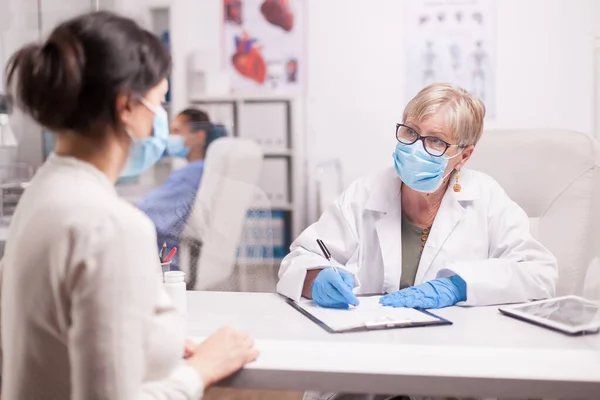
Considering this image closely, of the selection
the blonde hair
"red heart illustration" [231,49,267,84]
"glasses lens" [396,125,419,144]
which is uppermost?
"red heart illustration" [231,49,267,84]

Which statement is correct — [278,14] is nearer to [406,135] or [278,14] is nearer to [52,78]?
[406,135]

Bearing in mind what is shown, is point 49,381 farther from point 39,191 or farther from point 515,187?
point 515,187

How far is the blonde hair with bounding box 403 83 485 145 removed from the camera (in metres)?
1.62

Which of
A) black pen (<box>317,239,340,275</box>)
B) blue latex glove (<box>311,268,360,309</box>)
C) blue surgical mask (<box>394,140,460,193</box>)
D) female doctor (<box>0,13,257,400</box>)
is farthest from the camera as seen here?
blue surgical mask (<box>394,140,460,193</box>)

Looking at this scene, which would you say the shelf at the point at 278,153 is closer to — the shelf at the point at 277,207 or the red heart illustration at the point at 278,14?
the shelf at the point at 277,207

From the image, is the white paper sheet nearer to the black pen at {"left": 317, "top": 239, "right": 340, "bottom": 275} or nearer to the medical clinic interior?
the medical clinic interior

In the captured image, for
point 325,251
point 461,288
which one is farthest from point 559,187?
point 325,251

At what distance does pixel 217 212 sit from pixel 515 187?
1.38 meters

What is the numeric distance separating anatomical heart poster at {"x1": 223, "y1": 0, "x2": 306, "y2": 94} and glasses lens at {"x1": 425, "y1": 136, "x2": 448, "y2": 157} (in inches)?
52.4

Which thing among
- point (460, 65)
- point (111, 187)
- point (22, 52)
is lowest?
point (111, 187)

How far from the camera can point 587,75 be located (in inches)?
102

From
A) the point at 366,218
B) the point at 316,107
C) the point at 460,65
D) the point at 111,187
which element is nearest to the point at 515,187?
the point at 366,218

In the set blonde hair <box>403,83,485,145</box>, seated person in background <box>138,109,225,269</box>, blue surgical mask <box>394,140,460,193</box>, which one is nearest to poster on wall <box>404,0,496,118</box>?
seated person in background <box>138,109,225,269</box>

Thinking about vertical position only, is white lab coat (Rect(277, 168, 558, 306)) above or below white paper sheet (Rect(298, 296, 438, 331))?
above
